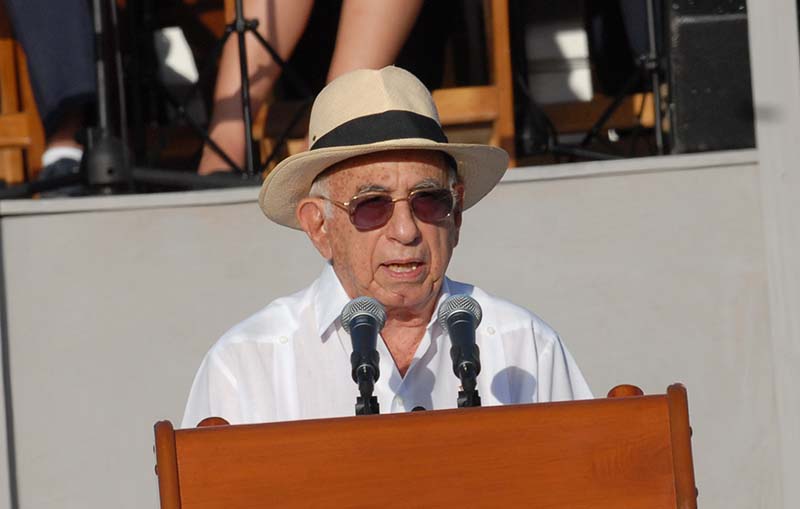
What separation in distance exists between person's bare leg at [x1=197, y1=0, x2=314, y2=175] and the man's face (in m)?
1.52

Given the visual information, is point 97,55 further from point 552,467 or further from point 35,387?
point 552,467

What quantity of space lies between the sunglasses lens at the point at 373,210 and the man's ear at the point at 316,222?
163 millimetres

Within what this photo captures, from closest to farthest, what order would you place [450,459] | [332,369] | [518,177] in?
[450,459]
[332,369]
[518,177]

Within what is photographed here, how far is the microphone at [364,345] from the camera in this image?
2457 millimetres

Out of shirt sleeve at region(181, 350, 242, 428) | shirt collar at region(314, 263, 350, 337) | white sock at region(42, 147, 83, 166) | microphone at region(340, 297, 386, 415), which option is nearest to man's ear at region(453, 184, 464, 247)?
shirt collar at region(314, 263, 350, 337)

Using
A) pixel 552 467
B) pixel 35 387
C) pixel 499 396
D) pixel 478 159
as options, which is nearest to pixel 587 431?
pixel 552 467

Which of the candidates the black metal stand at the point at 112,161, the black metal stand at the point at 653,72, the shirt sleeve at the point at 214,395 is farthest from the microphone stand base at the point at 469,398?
the black metal stand at the point at 653,72

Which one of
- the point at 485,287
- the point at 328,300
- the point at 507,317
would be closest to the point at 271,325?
the point at 328,300

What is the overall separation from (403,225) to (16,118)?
2.23 meters

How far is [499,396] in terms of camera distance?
3045 mm

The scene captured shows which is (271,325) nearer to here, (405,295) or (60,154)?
(405,295)

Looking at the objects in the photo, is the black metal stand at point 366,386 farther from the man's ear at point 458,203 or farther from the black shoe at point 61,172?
the black shoe at point 61,172

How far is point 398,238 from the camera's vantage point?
2.99 metres

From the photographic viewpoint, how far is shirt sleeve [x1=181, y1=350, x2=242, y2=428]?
9.82 feet
